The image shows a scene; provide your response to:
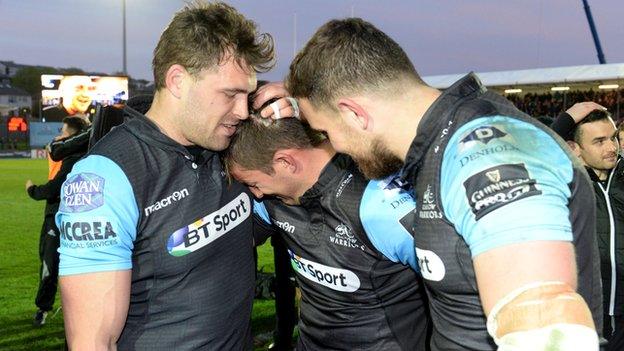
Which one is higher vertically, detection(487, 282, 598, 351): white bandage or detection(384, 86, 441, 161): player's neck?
detection(384, 86, 441, 161): player's neck

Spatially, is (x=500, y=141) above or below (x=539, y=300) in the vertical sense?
above

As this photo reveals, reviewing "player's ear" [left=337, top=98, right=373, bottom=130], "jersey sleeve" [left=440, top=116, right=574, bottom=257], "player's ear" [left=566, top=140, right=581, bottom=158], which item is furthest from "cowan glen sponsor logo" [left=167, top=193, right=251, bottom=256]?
"player's ear" [left=566, top=140, right=581, bottom=158]

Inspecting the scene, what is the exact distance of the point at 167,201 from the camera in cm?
256

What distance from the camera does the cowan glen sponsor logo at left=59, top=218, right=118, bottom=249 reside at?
2.32 metres

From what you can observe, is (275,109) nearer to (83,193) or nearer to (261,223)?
(261,223)

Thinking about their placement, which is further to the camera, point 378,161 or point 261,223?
point 261,223

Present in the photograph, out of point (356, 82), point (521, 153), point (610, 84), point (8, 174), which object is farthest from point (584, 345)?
point (8, 174)

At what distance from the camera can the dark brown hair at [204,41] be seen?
8.76ft

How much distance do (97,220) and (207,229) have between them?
1.57 feet

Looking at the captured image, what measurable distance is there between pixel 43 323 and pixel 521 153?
7.11m

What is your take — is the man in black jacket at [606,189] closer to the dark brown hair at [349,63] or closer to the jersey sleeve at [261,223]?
the jersey sleeve at [261,223]

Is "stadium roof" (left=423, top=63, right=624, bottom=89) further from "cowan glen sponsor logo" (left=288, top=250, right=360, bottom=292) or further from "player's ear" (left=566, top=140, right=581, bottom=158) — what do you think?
"cowan glen sponsor logo" (left=288, top=250, right=360, bottom=292)

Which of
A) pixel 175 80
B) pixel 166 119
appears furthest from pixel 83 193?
pixel 175 80

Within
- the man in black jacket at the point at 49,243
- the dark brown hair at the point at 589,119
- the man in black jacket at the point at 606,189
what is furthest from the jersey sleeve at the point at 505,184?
the man in black jacket at the point at 49,243
